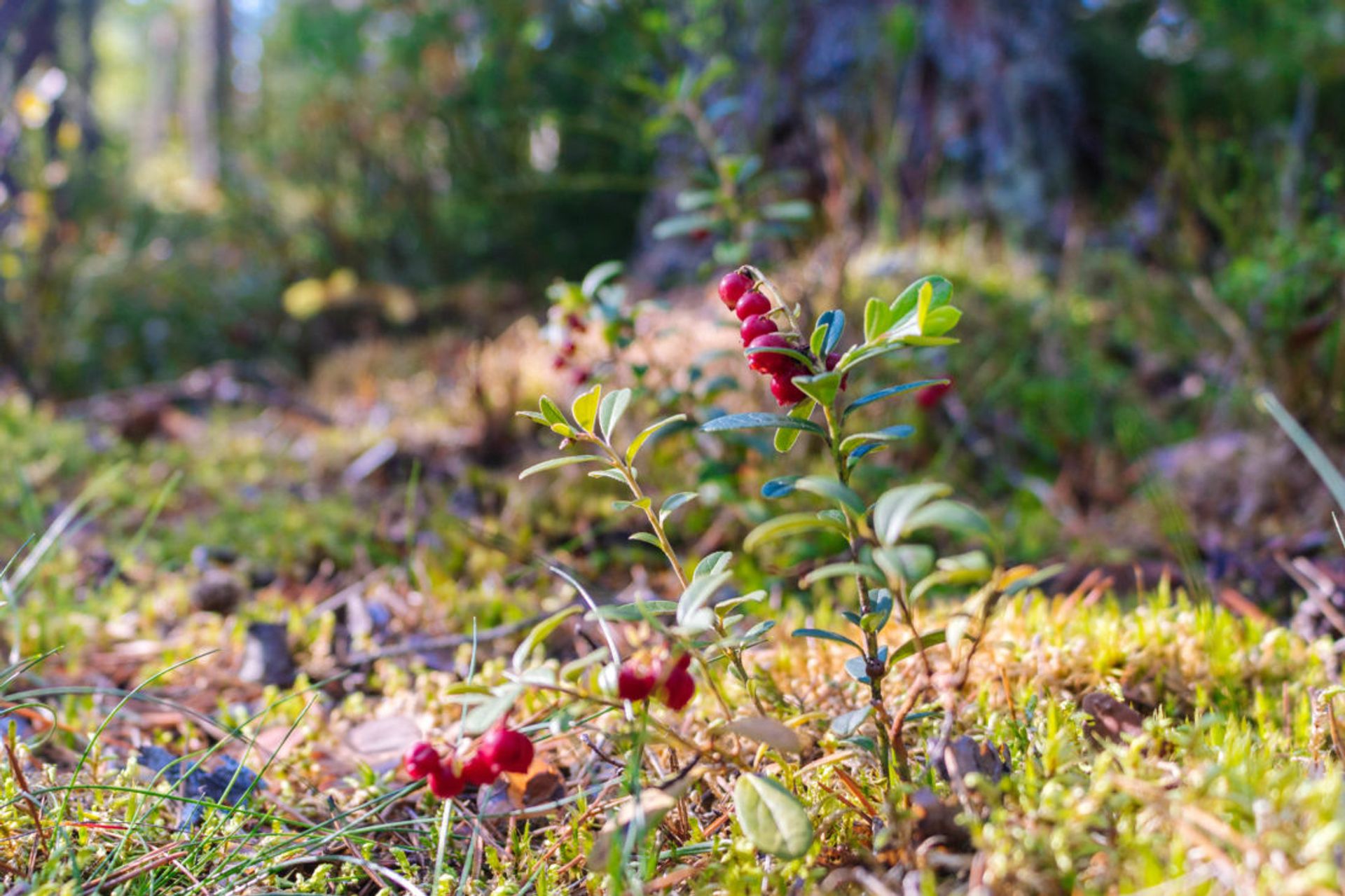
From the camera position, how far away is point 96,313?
232 inches

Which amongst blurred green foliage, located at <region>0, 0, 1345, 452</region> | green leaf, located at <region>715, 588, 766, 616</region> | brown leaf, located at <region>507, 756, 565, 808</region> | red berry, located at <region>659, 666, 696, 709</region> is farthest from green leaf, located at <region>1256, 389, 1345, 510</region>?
blurred green foliage, located at <region>0, 0, 1345, 452</region>

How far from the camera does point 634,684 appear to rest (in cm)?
96

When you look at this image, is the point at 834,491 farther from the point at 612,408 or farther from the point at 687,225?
the point at 687,225

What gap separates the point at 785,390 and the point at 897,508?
272mm

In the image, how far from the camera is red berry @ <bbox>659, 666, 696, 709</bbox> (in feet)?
3.29

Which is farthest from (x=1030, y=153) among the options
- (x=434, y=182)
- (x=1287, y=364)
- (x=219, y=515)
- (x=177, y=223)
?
(x=177, y=223)

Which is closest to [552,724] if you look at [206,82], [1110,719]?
[1110,719]

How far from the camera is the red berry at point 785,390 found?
106cm

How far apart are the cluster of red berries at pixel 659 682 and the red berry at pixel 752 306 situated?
1.35 ft

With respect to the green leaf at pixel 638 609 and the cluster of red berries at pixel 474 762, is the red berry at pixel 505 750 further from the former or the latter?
the green leaf at pixel 638 609

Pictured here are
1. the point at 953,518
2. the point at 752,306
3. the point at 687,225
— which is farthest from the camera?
the point at 687,225

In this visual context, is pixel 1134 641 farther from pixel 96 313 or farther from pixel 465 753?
pixel 96 313

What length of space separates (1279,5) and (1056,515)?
4.64 meters

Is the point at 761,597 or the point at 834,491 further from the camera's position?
the point at 761,597
